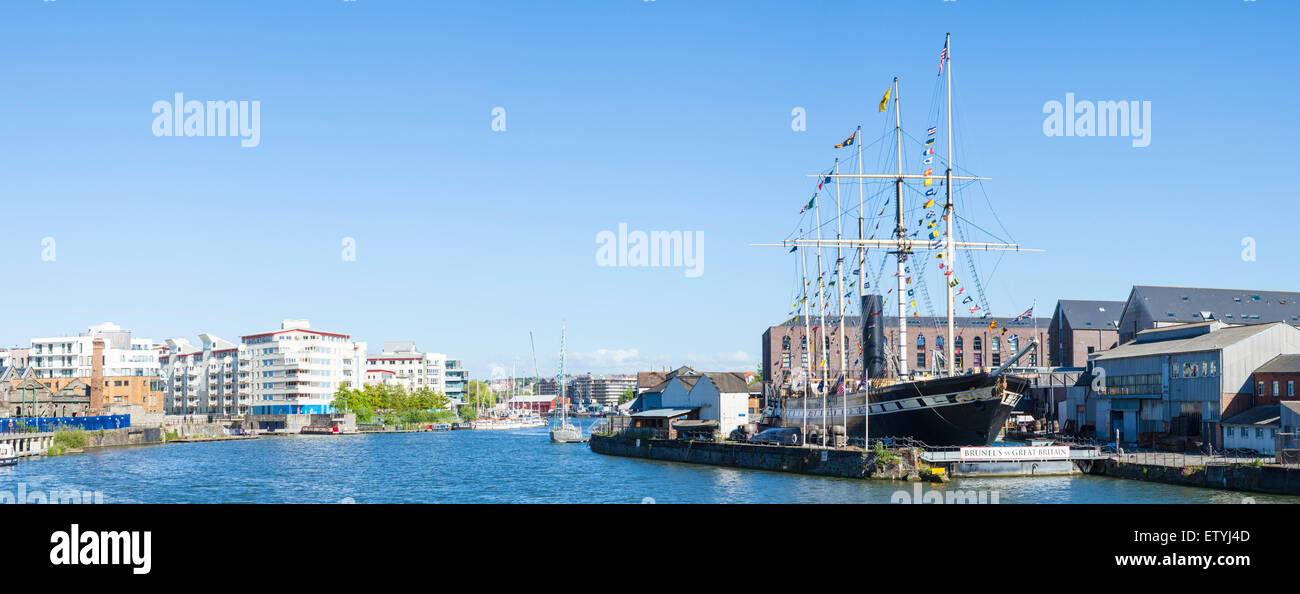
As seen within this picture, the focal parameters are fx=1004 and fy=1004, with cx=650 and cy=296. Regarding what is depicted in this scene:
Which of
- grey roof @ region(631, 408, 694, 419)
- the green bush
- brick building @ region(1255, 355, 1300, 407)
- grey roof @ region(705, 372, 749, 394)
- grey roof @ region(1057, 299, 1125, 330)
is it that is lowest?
the green bush

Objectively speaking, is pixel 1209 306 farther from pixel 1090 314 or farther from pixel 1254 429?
pixel 1254 429

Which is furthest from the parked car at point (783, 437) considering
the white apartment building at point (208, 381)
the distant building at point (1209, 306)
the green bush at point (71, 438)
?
the white apartment building at point (208, 381)

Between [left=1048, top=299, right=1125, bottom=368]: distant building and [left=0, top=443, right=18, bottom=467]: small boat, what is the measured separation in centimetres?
11500

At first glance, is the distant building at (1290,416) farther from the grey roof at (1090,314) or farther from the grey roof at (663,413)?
the grey roof at (1090,314)

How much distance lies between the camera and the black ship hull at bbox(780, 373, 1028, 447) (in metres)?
66.4

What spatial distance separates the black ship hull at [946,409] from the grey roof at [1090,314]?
2655 inches

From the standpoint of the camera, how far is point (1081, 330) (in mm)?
130375

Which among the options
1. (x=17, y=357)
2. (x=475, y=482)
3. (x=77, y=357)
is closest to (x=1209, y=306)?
(x=475, y=482)

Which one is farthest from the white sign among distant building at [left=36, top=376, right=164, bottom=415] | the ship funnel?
distant building at [left=36, top=376, right=164, bottom=415]

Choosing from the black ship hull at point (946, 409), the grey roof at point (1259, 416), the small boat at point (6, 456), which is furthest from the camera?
the small boat at point (6, 456)

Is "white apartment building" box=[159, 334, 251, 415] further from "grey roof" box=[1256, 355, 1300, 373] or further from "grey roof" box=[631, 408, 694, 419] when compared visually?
"grey roof" box=[1256, 355, 1300, 373]

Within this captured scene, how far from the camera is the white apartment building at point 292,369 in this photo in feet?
561
